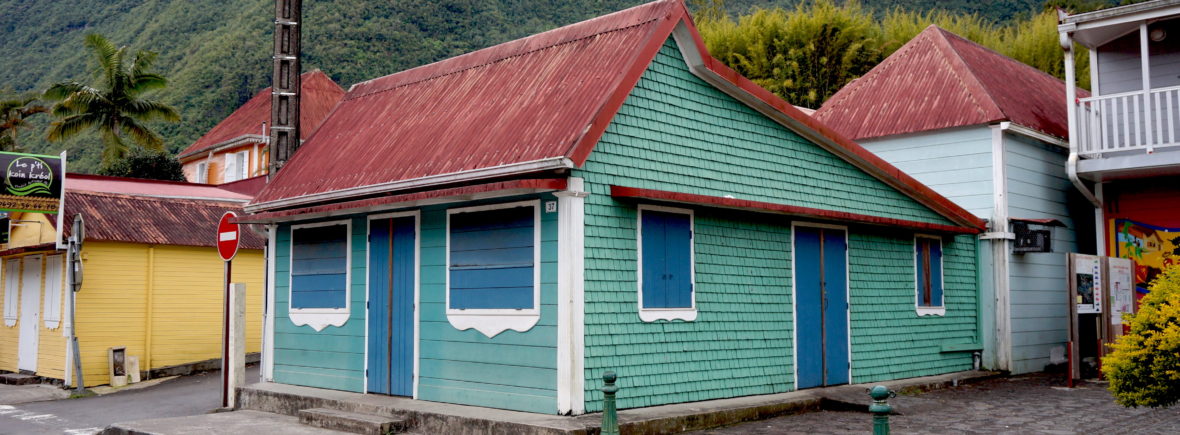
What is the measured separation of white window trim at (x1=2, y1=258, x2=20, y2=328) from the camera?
20.7 meters

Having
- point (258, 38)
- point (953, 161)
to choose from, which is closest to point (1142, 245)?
point (953, 161)

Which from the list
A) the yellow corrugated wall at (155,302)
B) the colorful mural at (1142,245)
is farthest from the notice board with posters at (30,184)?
the colorful mural at (1142,245)

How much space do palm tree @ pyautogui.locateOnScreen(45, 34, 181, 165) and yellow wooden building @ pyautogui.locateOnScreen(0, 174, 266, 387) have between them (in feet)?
59.3

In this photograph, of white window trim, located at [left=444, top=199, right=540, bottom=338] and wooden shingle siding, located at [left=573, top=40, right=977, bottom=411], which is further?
wooden shingle siding, located at [left=573, top=40, right=977, bottom=411]

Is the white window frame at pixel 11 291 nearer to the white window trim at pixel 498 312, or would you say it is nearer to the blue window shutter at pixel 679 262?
the white window trim at pixel 498 312

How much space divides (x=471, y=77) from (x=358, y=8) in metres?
51.3

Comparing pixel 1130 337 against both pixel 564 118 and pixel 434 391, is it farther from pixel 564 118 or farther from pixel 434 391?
pixel 434 391

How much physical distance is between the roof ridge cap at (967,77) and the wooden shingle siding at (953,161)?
363mm

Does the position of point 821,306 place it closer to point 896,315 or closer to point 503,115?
point 896,315

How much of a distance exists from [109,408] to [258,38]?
4626cm

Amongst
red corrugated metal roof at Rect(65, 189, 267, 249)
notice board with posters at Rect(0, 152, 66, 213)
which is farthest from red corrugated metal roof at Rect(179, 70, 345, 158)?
notice board with posters at Rect(0, 152, 66, 213)

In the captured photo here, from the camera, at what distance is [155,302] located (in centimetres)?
1931

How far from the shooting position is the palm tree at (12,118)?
4259 cm

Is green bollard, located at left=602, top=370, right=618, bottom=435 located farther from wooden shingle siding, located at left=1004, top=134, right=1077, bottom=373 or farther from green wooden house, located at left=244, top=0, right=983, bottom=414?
wooden shingle siding, located at left=1004, top=134, right=1077, bottom=373
